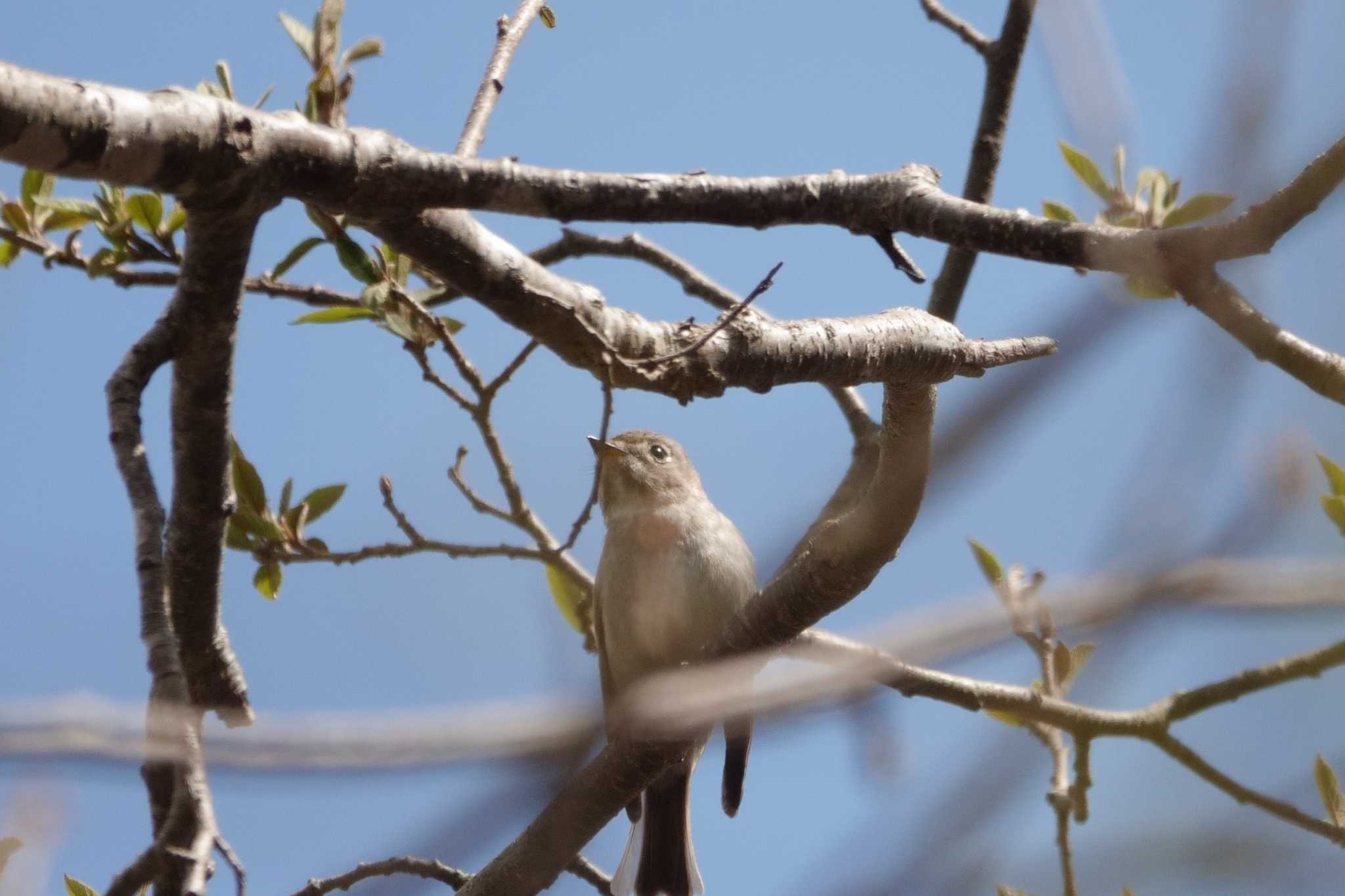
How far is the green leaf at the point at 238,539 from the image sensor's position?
15.6ft

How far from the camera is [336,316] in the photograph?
15.2 ft

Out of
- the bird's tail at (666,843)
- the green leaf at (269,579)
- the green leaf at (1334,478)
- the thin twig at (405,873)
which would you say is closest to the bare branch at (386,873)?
the thin twig at (405,873)

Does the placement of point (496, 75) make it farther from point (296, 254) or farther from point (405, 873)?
point (405, 873)

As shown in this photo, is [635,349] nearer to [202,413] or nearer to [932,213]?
[932,213]

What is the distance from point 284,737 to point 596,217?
2220 mm

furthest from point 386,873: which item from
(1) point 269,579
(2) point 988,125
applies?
(2) point 988,125

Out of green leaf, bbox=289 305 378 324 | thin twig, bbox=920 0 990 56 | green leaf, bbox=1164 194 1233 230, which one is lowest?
green leaf, bbox=1164 194 1233 230

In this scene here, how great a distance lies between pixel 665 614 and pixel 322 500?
2092 mm

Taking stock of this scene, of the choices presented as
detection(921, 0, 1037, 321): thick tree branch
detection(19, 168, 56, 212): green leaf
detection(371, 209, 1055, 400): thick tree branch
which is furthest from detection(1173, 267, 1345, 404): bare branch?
detection(19, 168, 56, 212): green leaf

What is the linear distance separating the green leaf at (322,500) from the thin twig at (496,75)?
194 cm

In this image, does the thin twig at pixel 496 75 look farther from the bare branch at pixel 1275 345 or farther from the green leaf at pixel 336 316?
the bare branch at pixel 1275 345

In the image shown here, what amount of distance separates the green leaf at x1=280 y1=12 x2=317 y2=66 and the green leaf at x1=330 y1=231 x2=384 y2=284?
0.71 m

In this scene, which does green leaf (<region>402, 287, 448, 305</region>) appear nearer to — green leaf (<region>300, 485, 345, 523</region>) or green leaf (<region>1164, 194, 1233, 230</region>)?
green leaf (<region>300, 485, 345, 523</region>)

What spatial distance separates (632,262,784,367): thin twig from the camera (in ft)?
9.95
